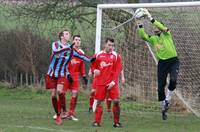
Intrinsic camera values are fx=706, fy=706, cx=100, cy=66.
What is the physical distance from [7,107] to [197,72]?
213 inches

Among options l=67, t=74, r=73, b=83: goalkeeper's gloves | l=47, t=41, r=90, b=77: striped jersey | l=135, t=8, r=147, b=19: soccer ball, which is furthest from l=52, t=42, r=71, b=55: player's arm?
l=135, t=8, r=147, b=19: soccer ball

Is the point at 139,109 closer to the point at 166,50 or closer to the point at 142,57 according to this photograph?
the point at 142,57

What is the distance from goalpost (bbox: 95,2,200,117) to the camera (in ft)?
56.3

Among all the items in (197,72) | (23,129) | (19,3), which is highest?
(19,3)

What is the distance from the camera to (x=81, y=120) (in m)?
15.9

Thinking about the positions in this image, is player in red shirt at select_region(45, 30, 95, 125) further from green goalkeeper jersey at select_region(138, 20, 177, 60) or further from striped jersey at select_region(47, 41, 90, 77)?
green goalkeeper jersey at select_region(138, 20, 177, 60)

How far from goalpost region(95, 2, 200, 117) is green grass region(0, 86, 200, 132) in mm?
456

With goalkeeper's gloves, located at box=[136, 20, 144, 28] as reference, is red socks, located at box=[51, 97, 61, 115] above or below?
below

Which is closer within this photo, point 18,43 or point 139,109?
point 139,109

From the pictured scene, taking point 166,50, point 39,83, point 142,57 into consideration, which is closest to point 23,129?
point 166,50

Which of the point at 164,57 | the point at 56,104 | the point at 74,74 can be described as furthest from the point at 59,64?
the point at 164,57

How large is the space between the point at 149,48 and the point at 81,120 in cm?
326

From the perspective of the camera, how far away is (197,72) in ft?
56.3

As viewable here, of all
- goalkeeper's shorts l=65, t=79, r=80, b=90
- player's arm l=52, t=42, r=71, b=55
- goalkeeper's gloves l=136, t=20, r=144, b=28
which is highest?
goalkeeper's gloves l=136, t=20, r=144, b=28
